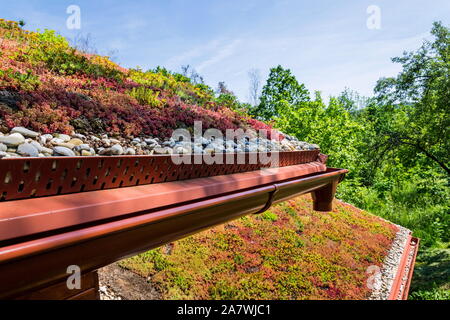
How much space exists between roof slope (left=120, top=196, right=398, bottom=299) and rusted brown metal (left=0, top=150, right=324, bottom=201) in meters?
2.66

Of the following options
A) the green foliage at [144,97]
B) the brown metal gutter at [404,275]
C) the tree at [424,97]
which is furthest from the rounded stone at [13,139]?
the tree at [424,97]

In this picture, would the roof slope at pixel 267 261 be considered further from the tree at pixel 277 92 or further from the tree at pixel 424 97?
the tree at pixel 277 92

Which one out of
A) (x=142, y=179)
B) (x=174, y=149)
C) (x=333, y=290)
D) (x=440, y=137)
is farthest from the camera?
(x=440, y=137)

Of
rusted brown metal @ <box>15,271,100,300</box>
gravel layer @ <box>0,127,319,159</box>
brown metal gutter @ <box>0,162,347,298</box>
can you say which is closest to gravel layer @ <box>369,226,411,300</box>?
gravel layer @ <box>0,127,319,159</box>

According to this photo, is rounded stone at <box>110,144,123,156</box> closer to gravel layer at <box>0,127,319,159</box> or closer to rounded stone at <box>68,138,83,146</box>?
gravel layer at <box>0,127,319,159</box>

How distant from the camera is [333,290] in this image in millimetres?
4047

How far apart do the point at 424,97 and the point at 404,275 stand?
620 cm

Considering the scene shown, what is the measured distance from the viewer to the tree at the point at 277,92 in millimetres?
19062

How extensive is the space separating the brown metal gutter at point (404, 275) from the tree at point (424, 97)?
407cm

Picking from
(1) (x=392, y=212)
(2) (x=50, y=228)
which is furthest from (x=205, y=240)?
(1) (x=392, y=212)

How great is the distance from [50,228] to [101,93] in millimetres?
2021

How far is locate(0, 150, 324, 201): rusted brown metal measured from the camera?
773 millimetres
